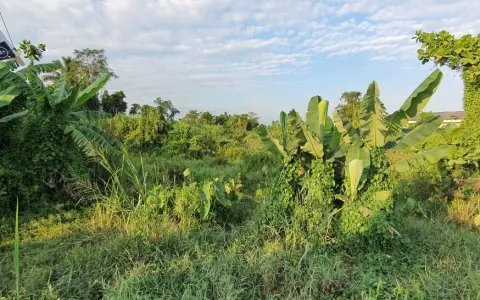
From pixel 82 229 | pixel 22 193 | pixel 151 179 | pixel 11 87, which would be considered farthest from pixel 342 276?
pixel 11 87

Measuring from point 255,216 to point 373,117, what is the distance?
6.44ft

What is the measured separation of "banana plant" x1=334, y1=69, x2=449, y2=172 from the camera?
4.48m

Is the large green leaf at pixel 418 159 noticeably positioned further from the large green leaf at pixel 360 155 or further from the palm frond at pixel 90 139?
the palm frond at pixel 90 139

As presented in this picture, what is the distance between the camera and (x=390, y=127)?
15.9 ft

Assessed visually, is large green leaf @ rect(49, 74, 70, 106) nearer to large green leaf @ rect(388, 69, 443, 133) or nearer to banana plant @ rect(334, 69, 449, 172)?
banana plant @ rect(334, 69, 449, 172)

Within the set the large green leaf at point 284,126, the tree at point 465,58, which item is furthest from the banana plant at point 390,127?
the tree at point 465,58

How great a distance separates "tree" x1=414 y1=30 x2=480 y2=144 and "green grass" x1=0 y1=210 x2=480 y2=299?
124 inches

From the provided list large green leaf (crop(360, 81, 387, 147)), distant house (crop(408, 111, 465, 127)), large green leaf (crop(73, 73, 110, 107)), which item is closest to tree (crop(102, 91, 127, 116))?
large green leaf (crop(73, 73, 110, 107))

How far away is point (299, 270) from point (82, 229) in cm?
289

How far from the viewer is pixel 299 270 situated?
3.48 meters

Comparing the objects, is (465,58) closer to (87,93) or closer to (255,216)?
(255,216)

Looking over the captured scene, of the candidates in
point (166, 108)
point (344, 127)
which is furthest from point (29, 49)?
point (344, 127)

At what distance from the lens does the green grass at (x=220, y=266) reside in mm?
3178

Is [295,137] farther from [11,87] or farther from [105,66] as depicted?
[105,66]
